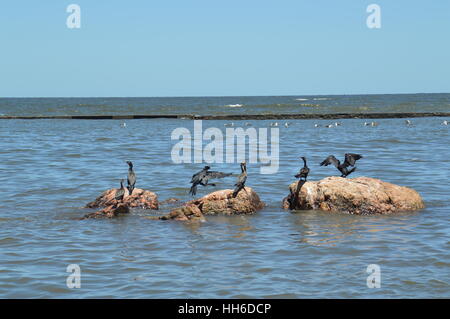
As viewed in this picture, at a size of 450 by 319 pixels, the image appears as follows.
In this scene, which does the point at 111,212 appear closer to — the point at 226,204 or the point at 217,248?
the point at 226,204

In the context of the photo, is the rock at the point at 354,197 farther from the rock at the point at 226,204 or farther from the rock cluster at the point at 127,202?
the rock cluster at the point at 127,202

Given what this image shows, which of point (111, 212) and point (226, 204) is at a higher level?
point (226, 204)

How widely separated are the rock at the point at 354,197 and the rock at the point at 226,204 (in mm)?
1135

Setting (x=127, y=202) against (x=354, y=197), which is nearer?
(x=354, y=197)

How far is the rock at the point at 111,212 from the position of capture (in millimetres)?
14523

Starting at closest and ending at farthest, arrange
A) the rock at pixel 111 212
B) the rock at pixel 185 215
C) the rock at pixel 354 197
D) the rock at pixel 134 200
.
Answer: the rock at pixel 185 215 → the rock at pixel 111 212 → the rock at pixel 354 197 → the rock at pixel 134 200

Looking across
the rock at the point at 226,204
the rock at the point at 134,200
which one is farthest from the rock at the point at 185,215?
the rock at the point at 134,200

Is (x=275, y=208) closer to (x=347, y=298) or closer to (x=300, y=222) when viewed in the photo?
(x=300, y=222)

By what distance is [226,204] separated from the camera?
586 inches

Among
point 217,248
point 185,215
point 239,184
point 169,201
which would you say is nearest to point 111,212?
point 185,215

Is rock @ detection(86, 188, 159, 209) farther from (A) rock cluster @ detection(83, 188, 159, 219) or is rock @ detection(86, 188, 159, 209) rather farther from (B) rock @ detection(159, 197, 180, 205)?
(B) rock @ detection(159, 197, 180, 205)

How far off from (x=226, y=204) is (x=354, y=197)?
9.77 ft

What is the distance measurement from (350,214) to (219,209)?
9.92 ft

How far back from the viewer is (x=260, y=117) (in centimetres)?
7481
